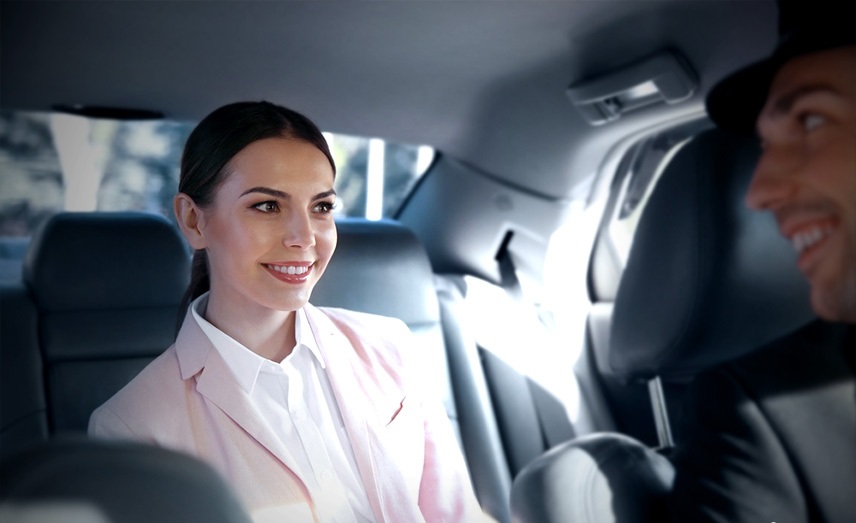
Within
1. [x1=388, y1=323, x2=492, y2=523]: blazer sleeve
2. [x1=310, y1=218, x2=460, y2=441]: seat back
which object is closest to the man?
[x1=388, y1=323, x2=492, y2=523]: blazer sleeve

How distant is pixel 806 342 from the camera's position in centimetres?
85

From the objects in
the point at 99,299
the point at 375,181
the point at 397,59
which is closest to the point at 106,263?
the point at 99,299

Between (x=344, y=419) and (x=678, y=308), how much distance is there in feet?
1.33

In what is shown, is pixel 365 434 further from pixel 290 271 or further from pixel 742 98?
pixel 742 98

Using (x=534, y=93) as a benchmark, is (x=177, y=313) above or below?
below

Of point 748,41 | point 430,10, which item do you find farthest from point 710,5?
point 430,10

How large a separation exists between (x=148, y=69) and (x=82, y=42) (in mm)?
85

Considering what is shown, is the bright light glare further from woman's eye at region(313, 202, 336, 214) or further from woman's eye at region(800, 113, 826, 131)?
woman's eye at region(800, 113, 826, 131)

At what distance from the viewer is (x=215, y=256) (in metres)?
0.88

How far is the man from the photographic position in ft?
2.67

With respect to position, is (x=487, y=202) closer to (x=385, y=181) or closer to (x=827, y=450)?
(x=385, y=181)

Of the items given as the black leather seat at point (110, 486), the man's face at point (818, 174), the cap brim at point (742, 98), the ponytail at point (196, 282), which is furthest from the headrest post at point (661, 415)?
the black leather seat at point (110, 486)

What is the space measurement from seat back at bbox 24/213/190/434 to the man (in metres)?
0.65

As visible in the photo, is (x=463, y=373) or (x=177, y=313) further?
(x=463, y=373)
